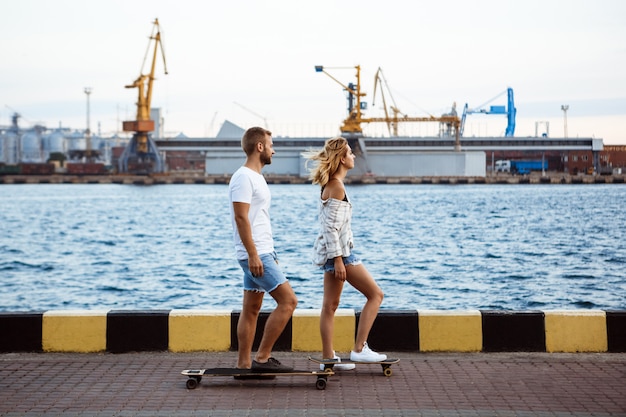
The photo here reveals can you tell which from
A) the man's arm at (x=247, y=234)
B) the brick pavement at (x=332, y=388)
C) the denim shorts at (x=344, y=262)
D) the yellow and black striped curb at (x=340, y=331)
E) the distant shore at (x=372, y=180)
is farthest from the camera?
the distant shore at (x=372, y=180)

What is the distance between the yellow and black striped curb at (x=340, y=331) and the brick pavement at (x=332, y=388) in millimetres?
148

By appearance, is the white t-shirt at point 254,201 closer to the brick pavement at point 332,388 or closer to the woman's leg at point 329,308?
the woman's leg at point 329,308

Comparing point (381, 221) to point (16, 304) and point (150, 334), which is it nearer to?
point (16, 304)

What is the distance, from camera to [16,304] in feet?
61.6

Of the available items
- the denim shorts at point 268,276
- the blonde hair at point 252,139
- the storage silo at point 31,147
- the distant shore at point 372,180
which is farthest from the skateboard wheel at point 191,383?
the storage silo at point 31,147

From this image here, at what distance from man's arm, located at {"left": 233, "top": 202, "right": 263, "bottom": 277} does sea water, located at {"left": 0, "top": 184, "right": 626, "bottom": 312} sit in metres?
11.3

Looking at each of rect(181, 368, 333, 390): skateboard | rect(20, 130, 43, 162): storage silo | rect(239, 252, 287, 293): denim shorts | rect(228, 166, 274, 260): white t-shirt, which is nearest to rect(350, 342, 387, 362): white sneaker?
rect(181, 368, 333, 390): skateboard

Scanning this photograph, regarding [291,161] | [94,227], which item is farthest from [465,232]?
[291,161]

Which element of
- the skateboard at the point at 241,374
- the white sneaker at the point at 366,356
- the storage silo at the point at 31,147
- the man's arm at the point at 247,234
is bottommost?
the skateboard at the point at 241,374

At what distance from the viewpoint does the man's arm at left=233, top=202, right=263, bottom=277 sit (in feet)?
17.4

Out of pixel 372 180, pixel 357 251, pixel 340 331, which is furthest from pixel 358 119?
pixel 340 331

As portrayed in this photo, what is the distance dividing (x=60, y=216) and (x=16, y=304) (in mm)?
35475

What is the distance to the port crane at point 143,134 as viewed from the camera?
334 feet

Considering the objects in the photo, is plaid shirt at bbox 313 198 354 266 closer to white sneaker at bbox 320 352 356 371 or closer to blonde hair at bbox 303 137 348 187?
blonde hair at bbox 303 137 348 187
